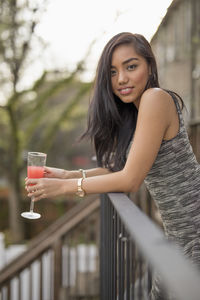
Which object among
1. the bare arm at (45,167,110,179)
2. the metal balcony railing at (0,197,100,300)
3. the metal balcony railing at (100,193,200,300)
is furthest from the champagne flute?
the metal balcony railing at (0,197,100,300)

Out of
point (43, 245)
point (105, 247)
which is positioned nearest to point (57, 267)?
point (43, 245)

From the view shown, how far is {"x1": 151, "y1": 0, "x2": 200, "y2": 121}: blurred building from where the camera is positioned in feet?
28.2

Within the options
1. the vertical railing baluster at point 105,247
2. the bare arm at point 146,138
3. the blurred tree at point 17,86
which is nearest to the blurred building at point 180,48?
the blurred tree at point 17,86

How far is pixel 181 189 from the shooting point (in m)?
1.96

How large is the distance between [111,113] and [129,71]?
252 mm

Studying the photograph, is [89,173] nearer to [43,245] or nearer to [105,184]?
[105,184]

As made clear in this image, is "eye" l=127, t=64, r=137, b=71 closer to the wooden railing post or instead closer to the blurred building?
the wooden railing post

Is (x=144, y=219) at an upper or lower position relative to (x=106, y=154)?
lower

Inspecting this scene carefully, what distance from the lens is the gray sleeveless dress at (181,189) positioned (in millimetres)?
1941

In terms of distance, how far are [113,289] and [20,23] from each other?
8682mm

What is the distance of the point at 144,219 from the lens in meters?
1.32

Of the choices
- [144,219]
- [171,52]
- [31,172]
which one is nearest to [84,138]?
[31,172]

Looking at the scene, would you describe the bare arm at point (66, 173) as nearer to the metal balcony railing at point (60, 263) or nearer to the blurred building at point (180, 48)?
the metal balcony railing at point (60, 263)

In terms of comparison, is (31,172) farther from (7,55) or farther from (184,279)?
(7,55)
